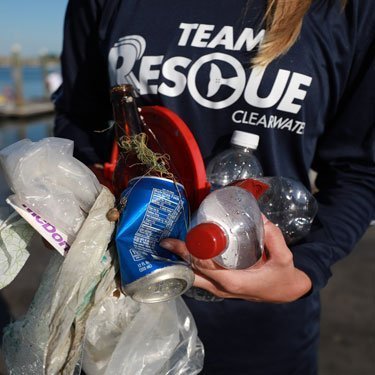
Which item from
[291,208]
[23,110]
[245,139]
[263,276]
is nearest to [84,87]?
[245,139]

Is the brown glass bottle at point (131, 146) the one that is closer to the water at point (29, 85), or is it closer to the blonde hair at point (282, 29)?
the blonde hair at point (282, 29)

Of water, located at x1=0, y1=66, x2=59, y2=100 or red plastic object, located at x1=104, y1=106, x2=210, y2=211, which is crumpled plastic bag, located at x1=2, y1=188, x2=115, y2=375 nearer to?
red plastic object, located at x1=104, y1=106, x2=210, y2=211

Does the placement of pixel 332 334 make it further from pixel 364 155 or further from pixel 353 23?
pixel 353 23

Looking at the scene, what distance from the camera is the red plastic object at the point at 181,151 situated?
1041 mm

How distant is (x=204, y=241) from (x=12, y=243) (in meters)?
0.44

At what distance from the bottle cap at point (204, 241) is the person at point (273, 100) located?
297mm

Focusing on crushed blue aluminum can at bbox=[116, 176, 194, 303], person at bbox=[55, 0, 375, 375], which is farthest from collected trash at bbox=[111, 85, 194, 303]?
person at bbox=[55, 0, 375, 375]

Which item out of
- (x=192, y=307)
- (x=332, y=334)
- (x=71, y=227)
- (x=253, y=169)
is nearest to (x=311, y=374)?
(x=192, y=307)

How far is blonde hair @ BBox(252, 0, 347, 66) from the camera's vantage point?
3.81ft

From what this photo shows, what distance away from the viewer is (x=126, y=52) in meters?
1.28

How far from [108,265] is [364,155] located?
2.48ft

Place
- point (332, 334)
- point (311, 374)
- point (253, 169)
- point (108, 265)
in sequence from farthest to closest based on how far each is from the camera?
point (332, 334) < point (311, 374) < point (253, 169) < point (108, 265)

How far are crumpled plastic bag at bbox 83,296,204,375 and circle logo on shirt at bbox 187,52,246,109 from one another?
1.74ft

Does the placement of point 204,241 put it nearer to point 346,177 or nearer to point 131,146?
point 131,146
